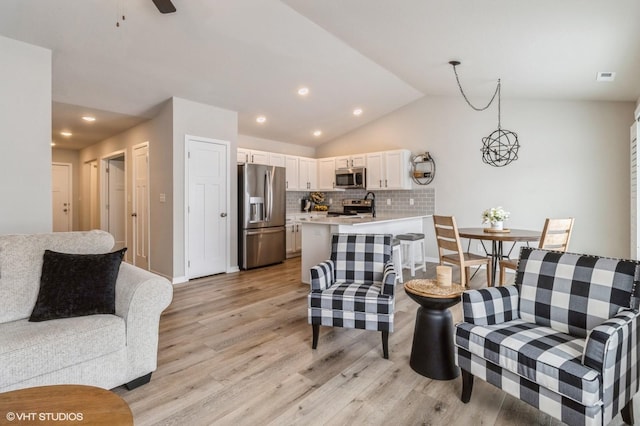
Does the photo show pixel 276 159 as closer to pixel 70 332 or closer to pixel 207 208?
pixel 207 208

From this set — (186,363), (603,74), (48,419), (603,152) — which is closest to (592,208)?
(603,152)

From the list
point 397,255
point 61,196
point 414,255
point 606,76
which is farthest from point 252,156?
point 61,196

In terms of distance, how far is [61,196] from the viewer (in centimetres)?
792

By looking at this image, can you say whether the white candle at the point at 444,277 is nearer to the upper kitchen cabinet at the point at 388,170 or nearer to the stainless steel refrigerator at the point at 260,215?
the stainless steel refrigerator at the point at 260,215

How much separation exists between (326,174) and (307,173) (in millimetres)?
422

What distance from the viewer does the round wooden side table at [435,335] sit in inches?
82.8

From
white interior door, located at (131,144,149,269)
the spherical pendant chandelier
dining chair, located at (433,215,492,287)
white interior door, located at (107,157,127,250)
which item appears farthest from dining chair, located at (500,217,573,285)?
white interior door, located at (107,157,127,250)

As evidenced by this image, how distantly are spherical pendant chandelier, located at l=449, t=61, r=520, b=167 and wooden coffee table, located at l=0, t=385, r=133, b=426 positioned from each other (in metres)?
5.38

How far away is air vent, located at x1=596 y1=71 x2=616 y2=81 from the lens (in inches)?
135

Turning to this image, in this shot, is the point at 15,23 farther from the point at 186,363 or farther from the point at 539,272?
the point at 539,272

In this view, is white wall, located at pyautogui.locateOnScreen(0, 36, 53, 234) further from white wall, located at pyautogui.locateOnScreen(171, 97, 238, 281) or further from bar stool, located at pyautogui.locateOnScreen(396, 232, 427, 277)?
bar stool, located at pyautogui.locateOnScreen(396, 232, 427, 277)

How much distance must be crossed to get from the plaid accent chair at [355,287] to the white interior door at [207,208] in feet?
8.21

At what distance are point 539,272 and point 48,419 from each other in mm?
2415

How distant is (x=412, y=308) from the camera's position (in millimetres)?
3461
